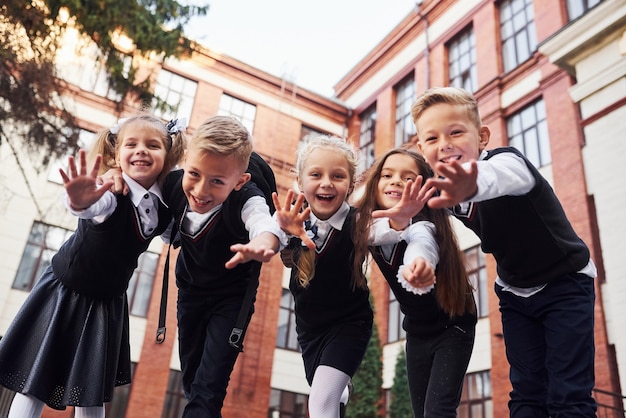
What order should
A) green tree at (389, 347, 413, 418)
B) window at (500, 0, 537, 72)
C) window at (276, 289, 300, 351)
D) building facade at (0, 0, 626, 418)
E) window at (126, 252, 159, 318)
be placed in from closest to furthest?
1. building facade at (0, 0, 626, 418)
2. green tree at (389, 347, 413, 418)
3. window at (500, 0, 537, 72)
4. window at (126, 252, 159, 318)
5. window at (276, 289, 300, 351)

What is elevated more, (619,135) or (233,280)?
(619,135)

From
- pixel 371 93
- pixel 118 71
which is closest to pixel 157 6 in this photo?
pixel 118 71

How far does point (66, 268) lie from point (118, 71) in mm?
6171

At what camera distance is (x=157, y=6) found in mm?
8289

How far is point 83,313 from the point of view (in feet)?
8.57

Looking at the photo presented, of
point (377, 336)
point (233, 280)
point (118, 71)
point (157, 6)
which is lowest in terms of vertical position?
point (233, 280)

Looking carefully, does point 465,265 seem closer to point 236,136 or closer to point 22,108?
point 236,136

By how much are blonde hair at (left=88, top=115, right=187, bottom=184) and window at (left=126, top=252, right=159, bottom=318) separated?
34.6 ft

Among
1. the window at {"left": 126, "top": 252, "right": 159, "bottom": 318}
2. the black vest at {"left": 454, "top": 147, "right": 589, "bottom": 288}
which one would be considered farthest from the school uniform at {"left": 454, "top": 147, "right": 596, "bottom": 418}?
the window at {"left": 126, "top": 252, "right": 159, "bottom": 318}

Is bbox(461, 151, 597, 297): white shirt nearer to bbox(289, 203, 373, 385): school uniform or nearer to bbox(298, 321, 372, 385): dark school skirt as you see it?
bbox(289, 203, 373, 385): school uniform

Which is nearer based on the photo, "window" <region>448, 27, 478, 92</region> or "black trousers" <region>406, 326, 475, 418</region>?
"black trousers" <region>406, 326, 475, 418</region>

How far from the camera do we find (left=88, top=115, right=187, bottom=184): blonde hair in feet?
9.08

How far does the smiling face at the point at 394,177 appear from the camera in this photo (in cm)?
282

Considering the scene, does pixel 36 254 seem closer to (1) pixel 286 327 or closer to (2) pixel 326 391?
(1) pixel 286 327
